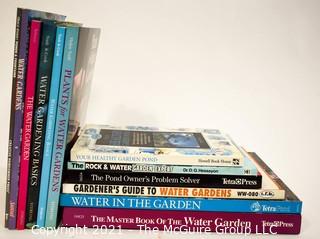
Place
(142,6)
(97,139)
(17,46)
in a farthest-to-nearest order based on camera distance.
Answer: (142,6), (97,139), (17,46)

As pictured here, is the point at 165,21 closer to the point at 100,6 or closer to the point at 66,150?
the point at 100,6

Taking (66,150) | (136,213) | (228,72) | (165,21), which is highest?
(165,21)

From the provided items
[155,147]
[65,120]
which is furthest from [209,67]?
[65,120]

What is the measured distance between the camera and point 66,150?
75 centimetres

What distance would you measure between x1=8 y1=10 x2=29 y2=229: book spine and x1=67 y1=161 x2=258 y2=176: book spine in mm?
96

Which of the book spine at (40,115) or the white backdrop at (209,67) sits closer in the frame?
the book spine at (40,115)

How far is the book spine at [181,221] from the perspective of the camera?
752 millimetres

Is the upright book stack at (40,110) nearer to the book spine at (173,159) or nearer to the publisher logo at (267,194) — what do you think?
the book spine at (173,159)

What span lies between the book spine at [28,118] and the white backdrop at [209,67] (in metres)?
0.52

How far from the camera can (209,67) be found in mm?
1243

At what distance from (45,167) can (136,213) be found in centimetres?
19

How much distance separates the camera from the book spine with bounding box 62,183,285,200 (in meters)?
0.75

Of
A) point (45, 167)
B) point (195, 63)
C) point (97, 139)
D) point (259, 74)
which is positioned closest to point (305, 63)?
point (259, 74)

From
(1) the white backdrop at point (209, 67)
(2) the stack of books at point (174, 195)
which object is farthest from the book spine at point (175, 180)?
(1) the white backdrop at point (209, 67)
